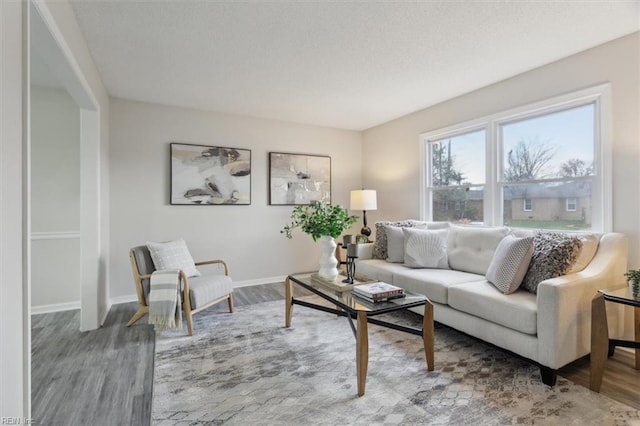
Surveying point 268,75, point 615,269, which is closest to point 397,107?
point 268,75

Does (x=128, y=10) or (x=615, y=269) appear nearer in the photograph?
(x=128, y=10)

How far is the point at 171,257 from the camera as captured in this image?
3297mm

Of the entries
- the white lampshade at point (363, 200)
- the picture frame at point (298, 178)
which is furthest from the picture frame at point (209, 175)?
the white lampshade at point (363, 200)

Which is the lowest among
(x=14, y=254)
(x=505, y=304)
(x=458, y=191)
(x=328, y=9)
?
(x=505, y=304)

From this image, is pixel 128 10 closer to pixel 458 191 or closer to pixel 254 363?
pixel 254 363

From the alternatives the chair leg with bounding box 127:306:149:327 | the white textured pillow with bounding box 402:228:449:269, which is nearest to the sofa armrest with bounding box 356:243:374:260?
the white textured pillow with bounding box 402:228:449:269

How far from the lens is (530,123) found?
3.28 meters

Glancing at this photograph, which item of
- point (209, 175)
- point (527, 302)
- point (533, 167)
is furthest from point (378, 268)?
point (209, 175)

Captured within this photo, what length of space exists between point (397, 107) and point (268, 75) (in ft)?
6.11

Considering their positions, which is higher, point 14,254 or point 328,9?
point 328,9

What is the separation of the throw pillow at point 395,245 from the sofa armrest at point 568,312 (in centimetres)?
165

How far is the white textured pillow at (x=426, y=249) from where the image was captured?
3402 millimetres

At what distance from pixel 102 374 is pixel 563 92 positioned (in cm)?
434

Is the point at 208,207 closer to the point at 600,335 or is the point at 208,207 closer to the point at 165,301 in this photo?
the point at 165,301
